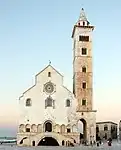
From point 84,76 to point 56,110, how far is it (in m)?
7.72

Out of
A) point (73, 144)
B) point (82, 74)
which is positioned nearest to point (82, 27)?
point (82, 74)

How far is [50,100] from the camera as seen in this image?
5828cm

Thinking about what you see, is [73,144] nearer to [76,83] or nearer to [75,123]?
[75,123]

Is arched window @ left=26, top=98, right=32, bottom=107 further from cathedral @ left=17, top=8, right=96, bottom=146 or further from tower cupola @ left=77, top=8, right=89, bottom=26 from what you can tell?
tower cupola @ left=77, top=8, right=89, bottom=26

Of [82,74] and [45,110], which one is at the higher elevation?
[82,74]

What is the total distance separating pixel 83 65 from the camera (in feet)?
201

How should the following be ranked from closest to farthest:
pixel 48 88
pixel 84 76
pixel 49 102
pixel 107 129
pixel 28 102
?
pixel 28 102, pixel 49 102, pixel 48 88, pixel 84 76, pixel 107 129

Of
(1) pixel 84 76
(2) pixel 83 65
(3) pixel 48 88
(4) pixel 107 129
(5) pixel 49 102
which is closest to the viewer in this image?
(5) pixel 49 102

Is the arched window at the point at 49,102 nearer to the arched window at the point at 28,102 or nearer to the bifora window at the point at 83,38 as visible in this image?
the arched window at the point at 28,102

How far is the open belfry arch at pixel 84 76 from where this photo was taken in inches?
2307

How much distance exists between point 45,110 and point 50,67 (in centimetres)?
694

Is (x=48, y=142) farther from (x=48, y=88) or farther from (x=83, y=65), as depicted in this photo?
(x=83, y=65)

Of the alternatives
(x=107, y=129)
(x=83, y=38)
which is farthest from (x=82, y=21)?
(x=107, y=129)

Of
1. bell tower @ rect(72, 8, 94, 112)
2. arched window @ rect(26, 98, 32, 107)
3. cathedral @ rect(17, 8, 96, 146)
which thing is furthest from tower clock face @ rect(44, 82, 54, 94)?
bell tower @ rect(72, 8, 94, 112)
